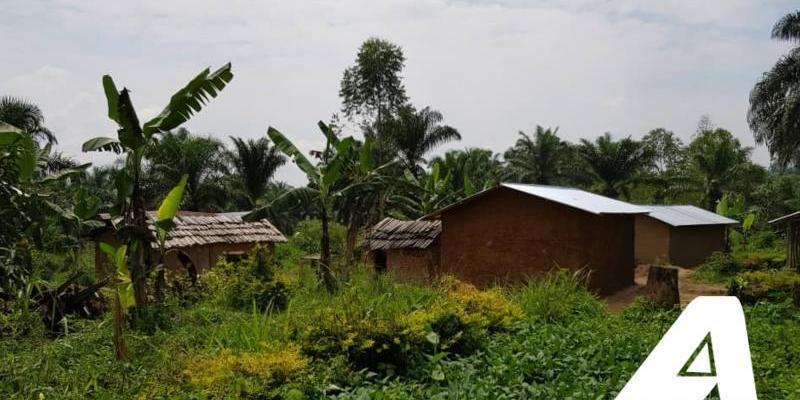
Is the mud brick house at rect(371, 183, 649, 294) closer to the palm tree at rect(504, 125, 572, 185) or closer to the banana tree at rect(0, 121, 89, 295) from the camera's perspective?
the banana tree at rect(0, 121, 89, 295)

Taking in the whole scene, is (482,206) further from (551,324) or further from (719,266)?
(719,266)

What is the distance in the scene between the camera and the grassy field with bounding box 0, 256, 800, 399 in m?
5.77

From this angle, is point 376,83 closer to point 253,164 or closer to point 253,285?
point 253,164

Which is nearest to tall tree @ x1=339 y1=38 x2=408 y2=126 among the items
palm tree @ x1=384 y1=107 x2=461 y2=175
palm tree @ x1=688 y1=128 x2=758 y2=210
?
palm tree @ x1=384 y1=107 x2=461 y2=175

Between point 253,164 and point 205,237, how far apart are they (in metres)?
14.8

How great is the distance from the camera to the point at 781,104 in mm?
23984

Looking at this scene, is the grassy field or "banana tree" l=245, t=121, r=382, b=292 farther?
"banana tree" l=245, t=121, r=382, b=292

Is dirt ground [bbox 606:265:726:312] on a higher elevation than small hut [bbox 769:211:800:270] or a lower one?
lower

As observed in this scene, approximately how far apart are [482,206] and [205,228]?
812 cm

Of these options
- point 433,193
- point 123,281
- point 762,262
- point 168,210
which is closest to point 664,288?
point 168,210

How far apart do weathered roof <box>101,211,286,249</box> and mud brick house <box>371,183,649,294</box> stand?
5316mm

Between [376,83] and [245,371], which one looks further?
[376,83]

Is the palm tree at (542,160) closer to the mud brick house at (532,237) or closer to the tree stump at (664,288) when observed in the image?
the mud brick house at (532,237)

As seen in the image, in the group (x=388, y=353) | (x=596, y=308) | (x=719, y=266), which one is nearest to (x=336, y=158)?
(x=596, y=308)
